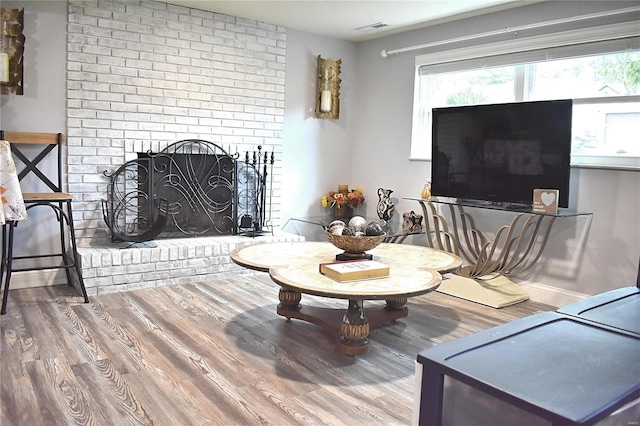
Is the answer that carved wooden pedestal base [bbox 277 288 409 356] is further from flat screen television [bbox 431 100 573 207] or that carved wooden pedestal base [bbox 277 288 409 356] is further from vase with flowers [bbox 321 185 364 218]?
vase with flowers [bbox 321 185 364 218]

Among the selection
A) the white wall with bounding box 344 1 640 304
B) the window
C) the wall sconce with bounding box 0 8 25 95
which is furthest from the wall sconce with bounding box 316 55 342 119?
the wall sconce with bounding box 0 8 25 95

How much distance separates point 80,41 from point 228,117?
1.32m

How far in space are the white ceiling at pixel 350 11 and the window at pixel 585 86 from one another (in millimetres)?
389

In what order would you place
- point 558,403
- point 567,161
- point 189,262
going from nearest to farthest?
point 558,403
point 567,161
point 189,262

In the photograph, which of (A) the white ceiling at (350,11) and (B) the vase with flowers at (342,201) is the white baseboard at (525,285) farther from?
(A) the white ceiling at (350,11)

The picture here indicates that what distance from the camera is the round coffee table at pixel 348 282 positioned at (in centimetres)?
239

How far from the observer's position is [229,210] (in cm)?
462

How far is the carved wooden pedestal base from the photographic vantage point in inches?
104

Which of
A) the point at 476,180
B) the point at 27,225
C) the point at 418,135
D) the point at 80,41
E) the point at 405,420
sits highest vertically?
the point at 80,41

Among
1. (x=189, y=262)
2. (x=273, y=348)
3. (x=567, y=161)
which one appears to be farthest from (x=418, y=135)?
(x=273, y=348)

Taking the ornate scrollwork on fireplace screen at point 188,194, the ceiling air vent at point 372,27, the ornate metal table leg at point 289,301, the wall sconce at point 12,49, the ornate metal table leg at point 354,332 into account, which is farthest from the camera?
the ceiling air vent at point 372,27

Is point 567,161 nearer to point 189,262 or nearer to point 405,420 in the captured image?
A: point 405,420

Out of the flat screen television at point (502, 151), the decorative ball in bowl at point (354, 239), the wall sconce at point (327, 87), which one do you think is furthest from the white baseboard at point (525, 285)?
the wall sconce at point (327, 87)

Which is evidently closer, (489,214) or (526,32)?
(526,32)
